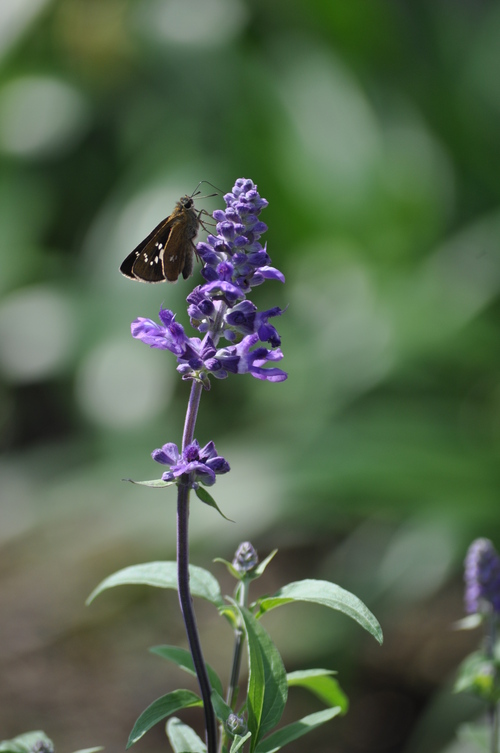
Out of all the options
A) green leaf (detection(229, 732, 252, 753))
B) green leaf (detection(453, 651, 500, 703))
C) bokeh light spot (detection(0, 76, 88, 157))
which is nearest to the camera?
green leaf (detection(229, 732, 252, 753))

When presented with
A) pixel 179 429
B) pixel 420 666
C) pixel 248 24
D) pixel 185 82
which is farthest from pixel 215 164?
pixel 420 666

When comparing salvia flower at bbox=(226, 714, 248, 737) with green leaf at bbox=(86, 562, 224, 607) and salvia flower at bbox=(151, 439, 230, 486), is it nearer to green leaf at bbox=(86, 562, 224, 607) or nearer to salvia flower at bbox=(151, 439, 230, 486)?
green leaf at bbox=(86, 562, 224, 607)

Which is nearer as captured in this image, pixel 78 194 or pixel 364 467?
pixel 364 467

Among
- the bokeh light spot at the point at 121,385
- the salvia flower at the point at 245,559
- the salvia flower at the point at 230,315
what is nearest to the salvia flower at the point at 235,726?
the salvia flower at the point at 245,559

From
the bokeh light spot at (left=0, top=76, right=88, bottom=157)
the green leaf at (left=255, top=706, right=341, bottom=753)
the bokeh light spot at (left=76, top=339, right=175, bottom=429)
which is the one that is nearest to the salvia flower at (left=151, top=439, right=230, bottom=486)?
the green leaf at (left=255, top=706, right=341, bottom=753)

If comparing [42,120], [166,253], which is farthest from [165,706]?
[42,120]

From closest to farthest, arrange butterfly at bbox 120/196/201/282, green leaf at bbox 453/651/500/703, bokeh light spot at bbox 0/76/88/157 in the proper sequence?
butterfly at bbox 120/196/201/282
green leaf at bbox 453/651/500/703
bokeh light spot at bbox 0/76/88/157

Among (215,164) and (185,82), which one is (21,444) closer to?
(215,164)
